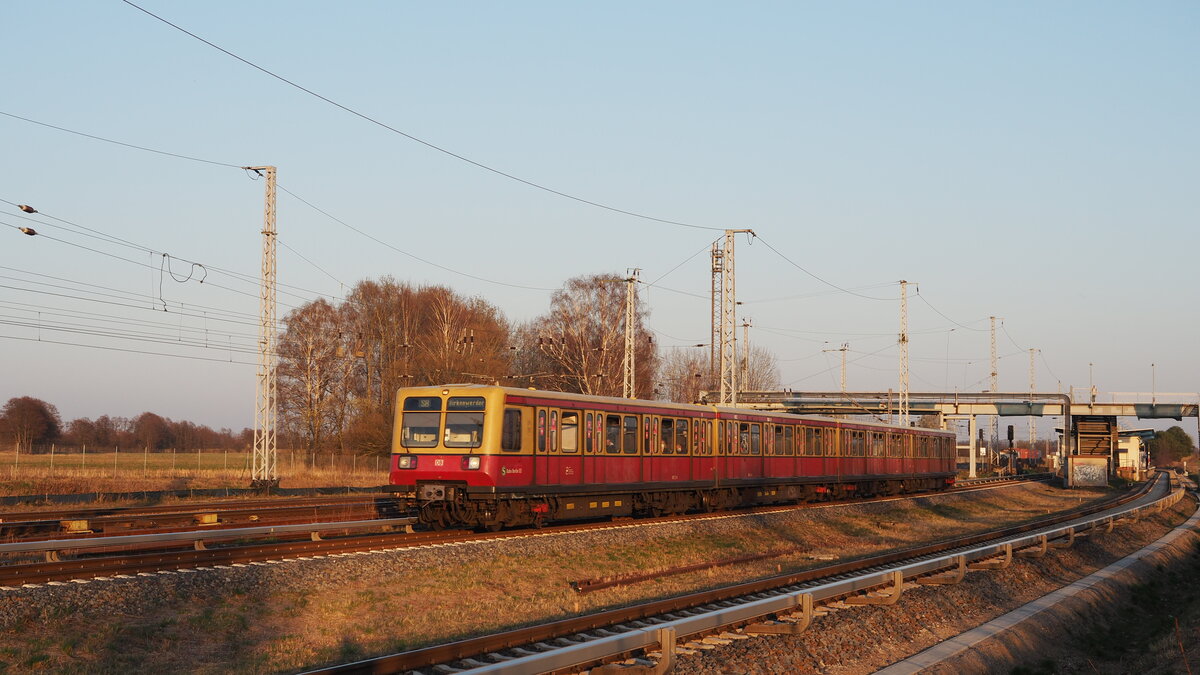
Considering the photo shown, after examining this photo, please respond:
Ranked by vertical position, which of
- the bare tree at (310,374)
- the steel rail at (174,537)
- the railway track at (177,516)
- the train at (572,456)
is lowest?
the railway track at (177,516)

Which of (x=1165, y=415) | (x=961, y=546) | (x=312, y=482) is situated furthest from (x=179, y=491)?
(x=1165, y=415)

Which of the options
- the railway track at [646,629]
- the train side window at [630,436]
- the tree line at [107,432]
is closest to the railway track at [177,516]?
the train side window at [630,436]

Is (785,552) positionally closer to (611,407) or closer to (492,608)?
(611,407)

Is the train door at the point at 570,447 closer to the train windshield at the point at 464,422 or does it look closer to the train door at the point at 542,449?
the train door at the point at 542,449

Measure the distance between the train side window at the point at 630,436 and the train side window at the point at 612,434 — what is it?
322 mm

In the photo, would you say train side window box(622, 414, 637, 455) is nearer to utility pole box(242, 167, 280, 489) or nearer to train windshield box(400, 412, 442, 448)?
train windshield box(400, 412, 442, 448)

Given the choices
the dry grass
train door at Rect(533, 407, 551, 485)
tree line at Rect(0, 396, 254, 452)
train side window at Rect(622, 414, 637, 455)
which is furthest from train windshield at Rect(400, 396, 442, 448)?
tree line at Rect(0, 396, 254, 452)

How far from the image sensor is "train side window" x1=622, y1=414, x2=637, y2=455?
81.3 ft

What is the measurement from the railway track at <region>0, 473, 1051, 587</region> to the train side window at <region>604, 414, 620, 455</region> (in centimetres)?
167

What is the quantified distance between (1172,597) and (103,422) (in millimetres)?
106549

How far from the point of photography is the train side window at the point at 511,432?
2100 cm

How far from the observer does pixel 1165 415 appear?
266 ft

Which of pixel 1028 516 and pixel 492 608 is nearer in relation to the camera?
pixel 492 608

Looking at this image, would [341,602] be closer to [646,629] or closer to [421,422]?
→ [646,629]
